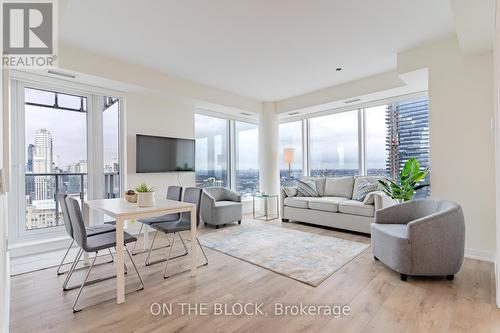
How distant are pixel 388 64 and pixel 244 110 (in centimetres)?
289

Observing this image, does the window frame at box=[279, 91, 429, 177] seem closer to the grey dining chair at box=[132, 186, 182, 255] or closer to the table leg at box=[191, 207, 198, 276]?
the grey dining chair at box=[132, 186, 182, 255]

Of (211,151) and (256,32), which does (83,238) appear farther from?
(211,151)

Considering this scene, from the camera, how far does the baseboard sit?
2.97m

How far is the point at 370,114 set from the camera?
17.1 feet

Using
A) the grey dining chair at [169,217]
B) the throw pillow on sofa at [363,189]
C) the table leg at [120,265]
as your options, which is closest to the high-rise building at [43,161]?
the grey dining chair at [169,217]

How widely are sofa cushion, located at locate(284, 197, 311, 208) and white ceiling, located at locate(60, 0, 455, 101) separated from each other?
7.53ft

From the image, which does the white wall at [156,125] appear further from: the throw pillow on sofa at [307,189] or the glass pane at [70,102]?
the throw pillow on sofa at [307,189]

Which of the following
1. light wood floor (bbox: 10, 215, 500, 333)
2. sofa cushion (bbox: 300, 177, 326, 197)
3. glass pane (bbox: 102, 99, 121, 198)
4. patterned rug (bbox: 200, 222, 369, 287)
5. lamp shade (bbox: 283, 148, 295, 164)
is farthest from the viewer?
lamp shade (bbox: 283, 148, 295, 164)

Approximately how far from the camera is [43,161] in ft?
11.8

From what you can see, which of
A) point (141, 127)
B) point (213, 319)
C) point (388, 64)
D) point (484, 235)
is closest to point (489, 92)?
point (388, 64)

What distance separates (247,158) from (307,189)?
1.90 metres

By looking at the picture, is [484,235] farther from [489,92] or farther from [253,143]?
[253,143]

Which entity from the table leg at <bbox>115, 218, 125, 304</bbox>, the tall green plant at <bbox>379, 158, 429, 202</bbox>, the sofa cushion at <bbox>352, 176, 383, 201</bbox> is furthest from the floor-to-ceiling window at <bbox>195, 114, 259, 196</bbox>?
the tall green plant at <bbox>379, 158, 429, 202</bbox>

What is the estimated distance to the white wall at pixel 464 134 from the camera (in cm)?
300
